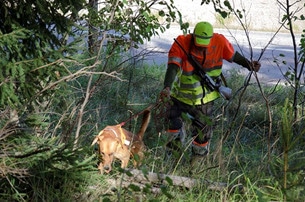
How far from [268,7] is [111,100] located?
20.7 meters

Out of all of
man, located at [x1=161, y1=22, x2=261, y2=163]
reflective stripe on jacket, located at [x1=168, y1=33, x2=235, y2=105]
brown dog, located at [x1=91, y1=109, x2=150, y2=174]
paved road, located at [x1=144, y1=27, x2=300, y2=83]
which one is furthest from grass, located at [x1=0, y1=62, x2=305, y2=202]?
paved road, located at [x1=144, y1=27, x2=300, y2=83]

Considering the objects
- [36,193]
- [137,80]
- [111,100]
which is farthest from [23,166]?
[137,80]

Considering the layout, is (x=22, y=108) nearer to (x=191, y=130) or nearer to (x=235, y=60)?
(x=235, y=60)

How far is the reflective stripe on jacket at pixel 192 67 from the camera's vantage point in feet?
20.2

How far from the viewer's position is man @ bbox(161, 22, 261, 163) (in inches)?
241

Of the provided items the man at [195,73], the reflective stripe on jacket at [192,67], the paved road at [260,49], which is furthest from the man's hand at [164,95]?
the paved road at [260,49]

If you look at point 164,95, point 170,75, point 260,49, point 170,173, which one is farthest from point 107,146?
point 260,49

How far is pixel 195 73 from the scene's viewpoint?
623 centimetres

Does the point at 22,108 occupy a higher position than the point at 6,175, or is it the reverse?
the point at 22,108

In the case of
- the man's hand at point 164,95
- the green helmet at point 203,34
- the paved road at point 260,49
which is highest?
the green helmet at point 203,34

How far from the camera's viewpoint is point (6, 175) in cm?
421

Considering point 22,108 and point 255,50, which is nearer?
point 22,108

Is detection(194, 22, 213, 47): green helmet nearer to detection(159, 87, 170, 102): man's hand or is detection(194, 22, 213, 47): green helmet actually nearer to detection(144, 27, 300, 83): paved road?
detection(159, 87, 170, 102): man's hand

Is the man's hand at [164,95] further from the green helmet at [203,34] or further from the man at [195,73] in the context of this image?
the green helmet at [203,34]
